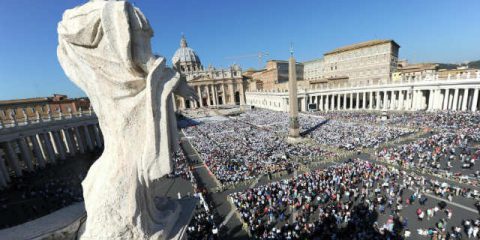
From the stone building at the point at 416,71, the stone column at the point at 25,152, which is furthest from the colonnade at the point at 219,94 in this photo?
the stone column at the point at 25,152

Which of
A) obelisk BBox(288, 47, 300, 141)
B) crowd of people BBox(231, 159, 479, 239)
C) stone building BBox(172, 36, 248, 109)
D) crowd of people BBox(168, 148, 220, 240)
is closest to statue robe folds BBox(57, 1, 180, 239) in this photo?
crowd of people BBox(168, 148, 220, 240)

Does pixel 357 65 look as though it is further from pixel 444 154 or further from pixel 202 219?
pixel 202 219

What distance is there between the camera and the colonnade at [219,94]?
92.6m

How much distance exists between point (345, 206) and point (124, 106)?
12334mm

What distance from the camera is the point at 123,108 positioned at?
14.6 feet

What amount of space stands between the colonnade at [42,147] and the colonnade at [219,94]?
59.0 m

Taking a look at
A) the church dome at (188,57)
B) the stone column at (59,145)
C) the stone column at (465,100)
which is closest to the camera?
the stone column at (59,145)

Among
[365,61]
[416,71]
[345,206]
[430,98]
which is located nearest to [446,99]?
[430,98]

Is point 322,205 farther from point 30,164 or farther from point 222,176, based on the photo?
point 30,164

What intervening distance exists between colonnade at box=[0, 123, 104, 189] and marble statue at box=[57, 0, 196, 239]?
23.0m

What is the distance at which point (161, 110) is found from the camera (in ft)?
13.9

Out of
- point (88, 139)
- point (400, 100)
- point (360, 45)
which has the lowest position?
Answer: point (400, 100)

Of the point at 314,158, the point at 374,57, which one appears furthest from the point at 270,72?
the point at 314,158

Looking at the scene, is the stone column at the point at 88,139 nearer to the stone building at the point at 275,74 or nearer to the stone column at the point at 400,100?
the stone column at the point at 400,100
